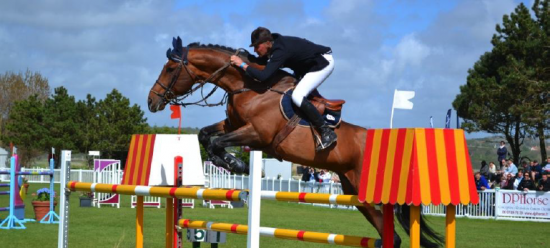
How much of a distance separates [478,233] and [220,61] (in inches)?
339

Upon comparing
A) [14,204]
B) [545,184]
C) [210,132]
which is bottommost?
[14,204]

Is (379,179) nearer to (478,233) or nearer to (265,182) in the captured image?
(478,233)

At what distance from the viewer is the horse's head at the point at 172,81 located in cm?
641

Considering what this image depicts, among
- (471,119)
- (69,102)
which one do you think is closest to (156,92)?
(471,119)

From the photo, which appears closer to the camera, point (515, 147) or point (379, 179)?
point (379, 179)

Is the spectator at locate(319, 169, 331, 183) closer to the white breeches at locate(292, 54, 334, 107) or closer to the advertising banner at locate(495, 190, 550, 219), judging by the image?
the advertising banner at locate(495, 190, 550, 219)

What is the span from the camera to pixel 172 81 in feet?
21.1

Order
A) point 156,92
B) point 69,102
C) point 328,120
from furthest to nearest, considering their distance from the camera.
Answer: point 69,102 < point 156,92 < point 328,120

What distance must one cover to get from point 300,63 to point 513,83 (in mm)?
24968

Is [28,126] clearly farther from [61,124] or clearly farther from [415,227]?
[415,227]

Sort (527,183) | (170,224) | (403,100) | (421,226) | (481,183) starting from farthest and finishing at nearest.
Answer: (481,183) < (527,183) < (403,100) < (421,226) < (170,224)

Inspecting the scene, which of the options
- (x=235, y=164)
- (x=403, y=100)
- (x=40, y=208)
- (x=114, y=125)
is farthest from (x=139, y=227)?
(x=114, y=125)

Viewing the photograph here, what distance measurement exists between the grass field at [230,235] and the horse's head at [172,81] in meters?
3.55

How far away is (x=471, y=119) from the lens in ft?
112
